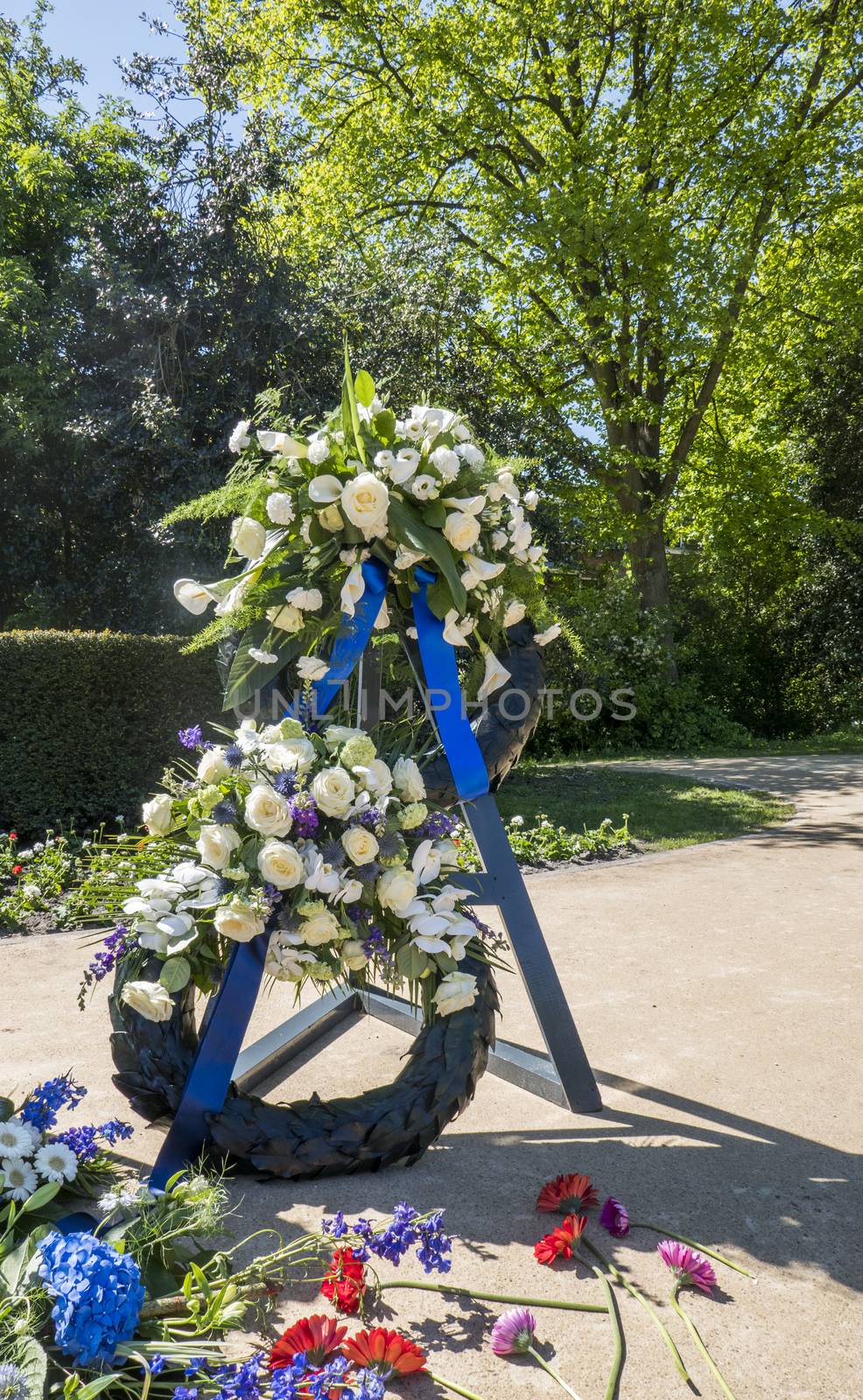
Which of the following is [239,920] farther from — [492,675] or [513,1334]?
[492,675]

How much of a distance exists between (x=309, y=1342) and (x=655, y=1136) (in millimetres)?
1437

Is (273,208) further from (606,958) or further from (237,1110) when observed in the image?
(237,1110)

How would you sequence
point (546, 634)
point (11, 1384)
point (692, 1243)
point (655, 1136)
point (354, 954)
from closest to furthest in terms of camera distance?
1. point (11, 1384)
2. point (692, 1243)
3. point (354, 954)
4. point (655, 1136)
5. point (546, 634)

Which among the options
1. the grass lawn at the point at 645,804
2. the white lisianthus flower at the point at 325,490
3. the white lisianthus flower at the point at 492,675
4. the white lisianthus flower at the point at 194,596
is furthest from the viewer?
the grass lawn at the point at 645,804

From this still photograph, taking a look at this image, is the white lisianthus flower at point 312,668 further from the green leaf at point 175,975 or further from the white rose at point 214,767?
the green leaf at point 175,975

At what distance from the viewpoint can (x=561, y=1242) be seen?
2.18 metres

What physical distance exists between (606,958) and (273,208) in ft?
32.2

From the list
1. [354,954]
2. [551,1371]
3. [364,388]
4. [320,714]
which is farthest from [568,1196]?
[364,388]

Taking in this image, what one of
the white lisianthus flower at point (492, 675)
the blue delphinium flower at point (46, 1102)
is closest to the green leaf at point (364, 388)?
the white lisianthus flower at point (492, 675)

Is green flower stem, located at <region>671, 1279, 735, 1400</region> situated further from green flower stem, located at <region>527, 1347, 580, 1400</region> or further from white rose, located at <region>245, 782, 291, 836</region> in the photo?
white rose, located at <region>245, 782, 291, 836</region>

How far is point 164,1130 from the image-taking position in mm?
2867

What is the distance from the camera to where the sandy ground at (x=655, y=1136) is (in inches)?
76.3

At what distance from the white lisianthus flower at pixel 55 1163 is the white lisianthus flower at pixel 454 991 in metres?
0.92

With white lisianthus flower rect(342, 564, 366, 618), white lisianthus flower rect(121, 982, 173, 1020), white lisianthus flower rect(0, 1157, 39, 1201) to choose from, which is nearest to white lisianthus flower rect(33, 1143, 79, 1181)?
white lisianthus flower rect(0, 1157, 39, 1201)
